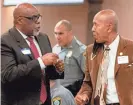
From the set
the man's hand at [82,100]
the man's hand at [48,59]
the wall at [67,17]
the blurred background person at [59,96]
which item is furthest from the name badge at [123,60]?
the wall at [67,17]

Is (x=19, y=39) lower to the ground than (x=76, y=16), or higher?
higher

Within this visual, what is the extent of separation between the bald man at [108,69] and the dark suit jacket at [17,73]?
42cm

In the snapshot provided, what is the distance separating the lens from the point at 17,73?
2.47 meters

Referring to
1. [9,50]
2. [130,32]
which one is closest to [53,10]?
[130,32]

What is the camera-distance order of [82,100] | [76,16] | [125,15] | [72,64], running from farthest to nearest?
[76,16], [125,15], [72,64], [82,100]

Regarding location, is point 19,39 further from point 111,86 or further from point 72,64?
point 72,64

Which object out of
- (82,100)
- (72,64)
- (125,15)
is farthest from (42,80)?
(125,15)

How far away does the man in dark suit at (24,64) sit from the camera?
98.2 inches

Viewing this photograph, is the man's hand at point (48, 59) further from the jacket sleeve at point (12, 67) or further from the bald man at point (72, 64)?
the bald man at point (72, 64)

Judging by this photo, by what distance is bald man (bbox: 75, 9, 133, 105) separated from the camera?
9.39 feet

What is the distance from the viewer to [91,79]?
295 centimetres

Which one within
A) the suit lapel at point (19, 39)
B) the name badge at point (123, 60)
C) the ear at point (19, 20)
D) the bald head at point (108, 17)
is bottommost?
the name badge at point (123, 60)

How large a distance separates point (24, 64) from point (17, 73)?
0.09m

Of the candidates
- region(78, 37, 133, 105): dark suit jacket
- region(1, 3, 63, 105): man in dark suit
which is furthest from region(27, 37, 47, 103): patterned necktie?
region(78, 37, 133, 105): dark suit jacket
